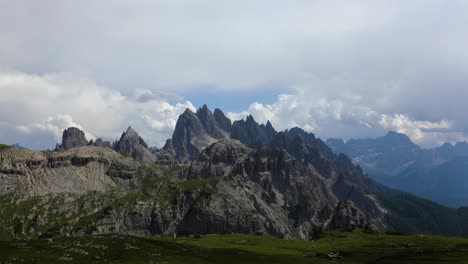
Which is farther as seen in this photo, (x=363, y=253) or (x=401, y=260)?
(x=363, y=253)

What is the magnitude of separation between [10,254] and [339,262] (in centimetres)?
9342

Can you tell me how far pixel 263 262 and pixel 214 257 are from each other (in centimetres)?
1487

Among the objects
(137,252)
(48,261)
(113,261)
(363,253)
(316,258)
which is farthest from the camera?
(363,253)

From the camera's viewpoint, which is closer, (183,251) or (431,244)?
(183,251)

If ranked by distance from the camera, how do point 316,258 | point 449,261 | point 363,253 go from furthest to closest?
point 363,253, point 316,258, point 449,261

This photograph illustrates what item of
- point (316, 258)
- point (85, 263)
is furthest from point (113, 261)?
point (316, 258)

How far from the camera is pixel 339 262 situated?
148 meters

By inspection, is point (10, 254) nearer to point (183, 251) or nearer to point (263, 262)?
point (183, 251)

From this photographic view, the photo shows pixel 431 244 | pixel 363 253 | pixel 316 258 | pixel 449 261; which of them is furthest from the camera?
pixel 431 244

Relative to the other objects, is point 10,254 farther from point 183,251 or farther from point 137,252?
point 183,251

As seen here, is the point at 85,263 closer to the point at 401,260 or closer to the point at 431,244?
the point at 401,260

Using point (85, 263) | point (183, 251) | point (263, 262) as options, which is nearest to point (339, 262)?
point (263, 262)

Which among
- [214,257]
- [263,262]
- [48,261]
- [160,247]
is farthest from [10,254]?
[263,262]

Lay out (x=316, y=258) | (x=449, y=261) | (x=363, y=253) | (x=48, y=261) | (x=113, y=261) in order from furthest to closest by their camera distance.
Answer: (x=363, y=253) < (x=316, y=258) < (x=449, y=261) < (x=113, y=261) < (x=48, y=261)
